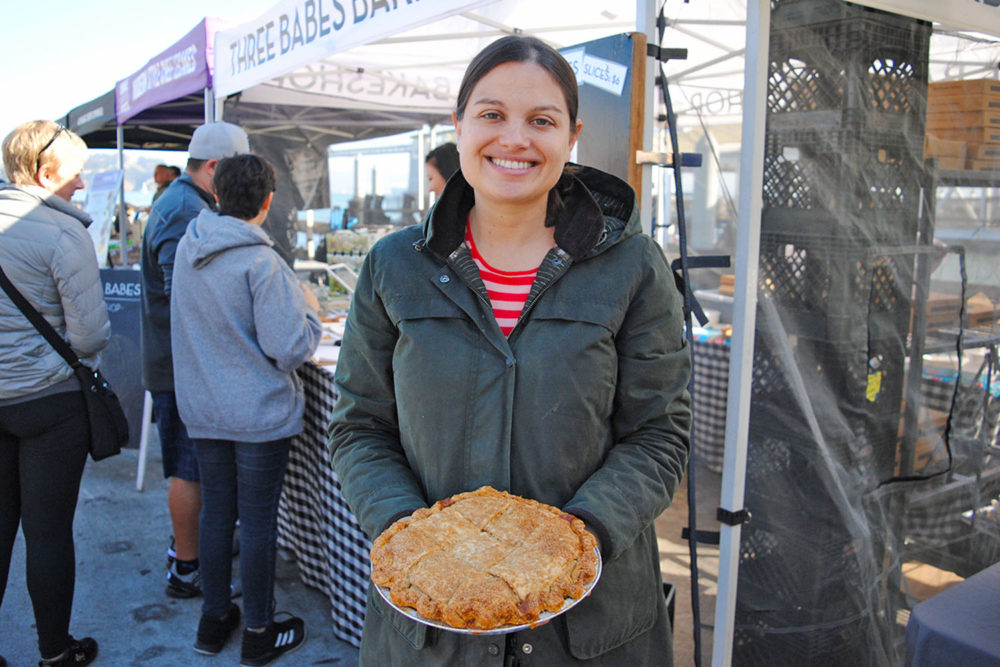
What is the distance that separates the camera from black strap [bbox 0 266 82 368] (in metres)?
2.38

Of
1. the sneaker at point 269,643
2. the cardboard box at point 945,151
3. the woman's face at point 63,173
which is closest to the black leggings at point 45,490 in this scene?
the sneaker at point 269,643

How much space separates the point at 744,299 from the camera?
1.99m

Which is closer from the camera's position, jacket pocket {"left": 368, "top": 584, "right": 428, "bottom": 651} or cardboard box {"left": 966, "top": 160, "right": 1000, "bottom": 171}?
jacket pocket {"left": 368, "top": 584, "right": 428, "bottom": 651}

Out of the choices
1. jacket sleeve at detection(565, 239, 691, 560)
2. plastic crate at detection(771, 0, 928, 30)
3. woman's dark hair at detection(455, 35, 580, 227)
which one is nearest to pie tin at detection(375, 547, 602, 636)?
jacket sleeve at detection(565, 239, 691, 560)

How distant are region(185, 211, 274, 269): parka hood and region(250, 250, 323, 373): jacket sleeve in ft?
0.29

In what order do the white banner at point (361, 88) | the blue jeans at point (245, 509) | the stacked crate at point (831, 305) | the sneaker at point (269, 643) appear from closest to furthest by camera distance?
1. the stacked crate at point (831, 305)
2. the blue jeans at point (245, 509)
3. the sneaker at point (269, 643)
4. the white banner at point (361, 88)

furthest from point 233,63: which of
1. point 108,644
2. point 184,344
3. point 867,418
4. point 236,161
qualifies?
point 867,418

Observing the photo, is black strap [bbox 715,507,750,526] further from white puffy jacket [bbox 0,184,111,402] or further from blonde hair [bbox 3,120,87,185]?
blonde hair [bbox 3,120,87,185]

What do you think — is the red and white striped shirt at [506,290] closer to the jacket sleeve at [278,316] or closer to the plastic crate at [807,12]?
the plastic crate at [807,12]

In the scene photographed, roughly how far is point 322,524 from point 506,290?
2.20 m

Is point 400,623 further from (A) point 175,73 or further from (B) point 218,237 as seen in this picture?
(A) point 175,73

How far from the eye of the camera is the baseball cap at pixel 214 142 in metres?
3.34

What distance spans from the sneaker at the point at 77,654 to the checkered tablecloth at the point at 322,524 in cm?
94

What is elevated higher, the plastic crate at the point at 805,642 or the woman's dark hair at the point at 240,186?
the woman's dark hair at the point at 240,186
